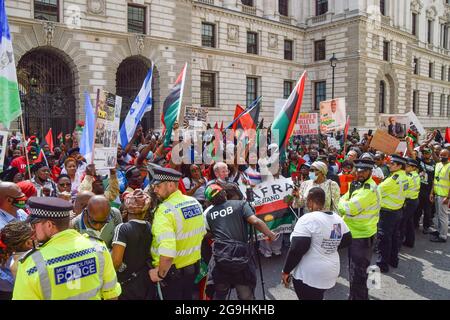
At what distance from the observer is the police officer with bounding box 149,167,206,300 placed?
3.61m

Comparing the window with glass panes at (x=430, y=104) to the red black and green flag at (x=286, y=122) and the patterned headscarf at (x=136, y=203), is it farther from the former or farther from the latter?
the patterned headscarf at (x=136, y=203)

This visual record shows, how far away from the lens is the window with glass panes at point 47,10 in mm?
18844

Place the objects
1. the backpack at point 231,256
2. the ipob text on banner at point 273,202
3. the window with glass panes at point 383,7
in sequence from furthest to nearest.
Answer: the window with glass panes at point 383,7 < the ipob text on banner at point 273,202 < the backpack at point 231,256

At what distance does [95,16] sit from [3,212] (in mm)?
18490

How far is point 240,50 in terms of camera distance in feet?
95.2

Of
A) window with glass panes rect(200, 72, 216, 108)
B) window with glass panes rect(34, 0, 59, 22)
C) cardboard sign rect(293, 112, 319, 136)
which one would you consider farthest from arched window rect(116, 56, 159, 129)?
cardboard sign rect(293, 112, 319, 136)

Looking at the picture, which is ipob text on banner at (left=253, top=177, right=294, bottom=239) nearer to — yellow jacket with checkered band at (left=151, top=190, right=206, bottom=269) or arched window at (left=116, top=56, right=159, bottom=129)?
yellow jacket with checkered band at (left=151, top=190, right=206, bottom=269)

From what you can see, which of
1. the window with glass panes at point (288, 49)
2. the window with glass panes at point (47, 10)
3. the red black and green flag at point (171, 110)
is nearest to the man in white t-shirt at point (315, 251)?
the red black and green flag at point (171, 110)

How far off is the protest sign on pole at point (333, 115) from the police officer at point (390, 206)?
24.0ft

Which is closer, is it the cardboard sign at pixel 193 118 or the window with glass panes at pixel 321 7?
the cardboard sign at pixel 193 118

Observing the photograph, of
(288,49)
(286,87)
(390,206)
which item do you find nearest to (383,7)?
(288,49)

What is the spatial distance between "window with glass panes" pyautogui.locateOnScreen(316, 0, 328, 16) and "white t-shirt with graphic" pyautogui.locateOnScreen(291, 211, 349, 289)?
33.0 m

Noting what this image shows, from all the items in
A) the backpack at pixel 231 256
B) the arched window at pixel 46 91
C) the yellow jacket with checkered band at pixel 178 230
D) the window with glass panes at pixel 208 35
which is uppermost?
the window with glass panes at pixel 208 35

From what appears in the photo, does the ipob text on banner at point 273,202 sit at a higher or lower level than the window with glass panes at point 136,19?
lower
